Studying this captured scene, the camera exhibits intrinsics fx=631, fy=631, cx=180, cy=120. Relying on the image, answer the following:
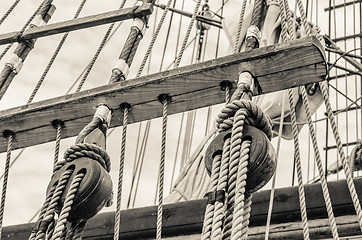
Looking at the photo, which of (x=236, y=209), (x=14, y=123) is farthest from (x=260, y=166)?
(x=14, y=123)

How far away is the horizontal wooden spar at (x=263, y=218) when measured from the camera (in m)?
2.46

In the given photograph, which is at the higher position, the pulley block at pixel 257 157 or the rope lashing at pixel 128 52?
the rope lashing at pixel 128 52

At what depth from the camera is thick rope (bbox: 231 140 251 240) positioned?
138 cm

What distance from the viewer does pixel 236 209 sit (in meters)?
1.42

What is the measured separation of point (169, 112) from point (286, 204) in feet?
2.87

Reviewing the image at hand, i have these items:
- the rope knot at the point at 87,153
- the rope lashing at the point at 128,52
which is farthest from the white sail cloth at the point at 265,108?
the rope knot at the point at 87,153

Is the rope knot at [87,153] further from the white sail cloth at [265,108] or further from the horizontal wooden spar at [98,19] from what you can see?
the white sail cloth at [265,108]

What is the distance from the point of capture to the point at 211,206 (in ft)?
4.82

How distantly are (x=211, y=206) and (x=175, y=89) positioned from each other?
52 centimetres

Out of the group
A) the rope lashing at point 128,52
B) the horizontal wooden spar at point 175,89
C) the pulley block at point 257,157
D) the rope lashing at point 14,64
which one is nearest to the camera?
the pulley block at point 257,157

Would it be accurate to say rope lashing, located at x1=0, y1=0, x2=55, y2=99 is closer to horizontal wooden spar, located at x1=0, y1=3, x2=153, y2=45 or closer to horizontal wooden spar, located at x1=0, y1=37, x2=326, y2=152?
horizontal wooden spar, located at x1=0, y1=3, x2=153, y2=45

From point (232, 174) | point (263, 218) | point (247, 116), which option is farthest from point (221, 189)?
point (263, 218)

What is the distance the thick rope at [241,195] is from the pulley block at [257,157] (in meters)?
0.02

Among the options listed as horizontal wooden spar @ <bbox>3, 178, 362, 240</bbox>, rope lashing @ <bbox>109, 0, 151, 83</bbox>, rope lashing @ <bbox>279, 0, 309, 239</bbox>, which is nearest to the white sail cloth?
horizontal wooden spar @ <bbox>3, 178, 362, 240</bbox>
